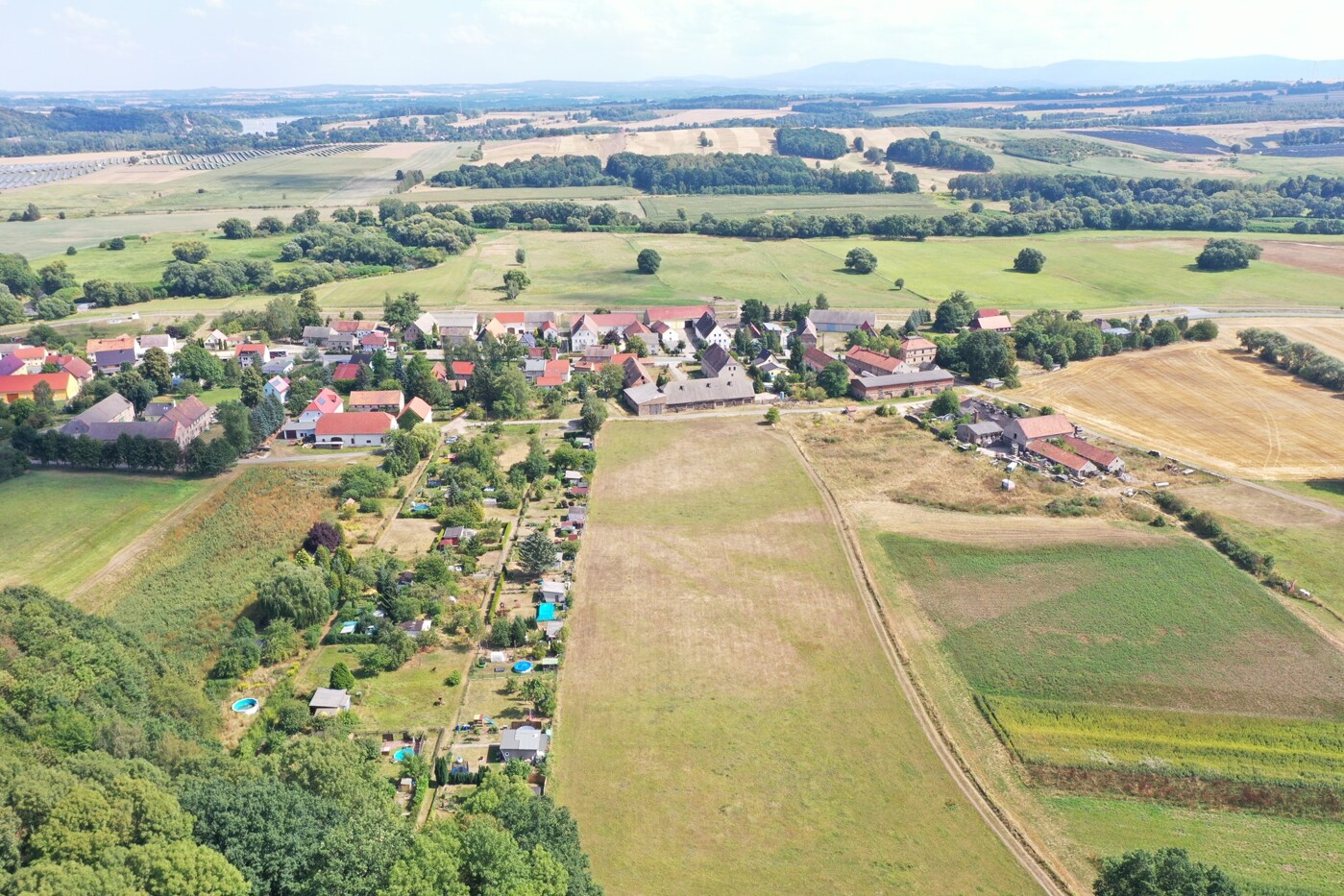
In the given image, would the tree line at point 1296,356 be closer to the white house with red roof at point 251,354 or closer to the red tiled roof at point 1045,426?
the red tiled roof at point 1045,426

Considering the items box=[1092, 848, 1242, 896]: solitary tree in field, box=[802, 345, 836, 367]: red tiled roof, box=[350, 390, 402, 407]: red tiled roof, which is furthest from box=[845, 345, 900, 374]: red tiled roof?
box=[1092, 848, 1242, 896]: solitary tree in field

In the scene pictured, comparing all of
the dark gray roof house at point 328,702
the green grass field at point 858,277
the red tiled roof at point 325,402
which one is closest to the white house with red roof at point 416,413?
the red tiled roof at point 325,402

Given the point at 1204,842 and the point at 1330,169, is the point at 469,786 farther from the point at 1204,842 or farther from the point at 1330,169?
the point at 1330,169

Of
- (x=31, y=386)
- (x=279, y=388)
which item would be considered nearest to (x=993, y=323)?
(x=279, y=388)

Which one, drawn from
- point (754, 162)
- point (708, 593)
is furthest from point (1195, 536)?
point (754, 162)

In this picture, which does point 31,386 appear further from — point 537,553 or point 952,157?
point 952,157

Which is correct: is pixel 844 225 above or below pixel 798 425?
above
